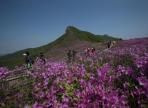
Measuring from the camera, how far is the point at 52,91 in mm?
5082

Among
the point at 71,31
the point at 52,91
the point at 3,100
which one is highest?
the point at 71,31

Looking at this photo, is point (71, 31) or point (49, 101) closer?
point (49, 101)

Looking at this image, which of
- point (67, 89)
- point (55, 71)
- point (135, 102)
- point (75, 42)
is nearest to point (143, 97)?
point (135, 102)

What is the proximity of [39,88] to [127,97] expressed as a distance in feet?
7.78

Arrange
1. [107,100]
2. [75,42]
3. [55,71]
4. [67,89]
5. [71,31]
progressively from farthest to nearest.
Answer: [71,31]
[75,42]
[55,71]
[67,89]
[107,100]

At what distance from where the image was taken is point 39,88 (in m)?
5.95

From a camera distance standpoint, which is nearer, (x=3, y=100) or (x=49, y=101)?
(x=49, y=101)

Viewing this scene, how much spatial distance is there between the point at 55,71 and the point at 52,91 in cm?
234

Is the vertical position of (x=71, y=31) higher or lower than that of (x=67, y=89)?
higher

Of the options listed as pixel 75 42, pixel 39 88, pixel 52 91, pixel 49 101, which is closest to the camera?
pixel 49 101

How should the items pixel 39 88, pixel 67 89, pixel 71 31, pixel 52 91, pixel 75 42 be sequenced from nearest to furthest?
1. pixel 52 91
2. pixel 67 89
3. pixel 39 88
4. pixel 75 42
5. pixel 71 31

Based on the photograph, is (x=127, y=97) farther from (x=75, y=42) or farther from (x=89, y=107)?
(x=75, y=42)

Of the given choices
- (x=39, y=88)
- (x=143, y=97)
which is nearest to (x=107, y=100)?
(x=143, y=97)

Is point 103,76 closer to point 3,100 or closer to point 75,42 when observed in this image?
point 3,100
